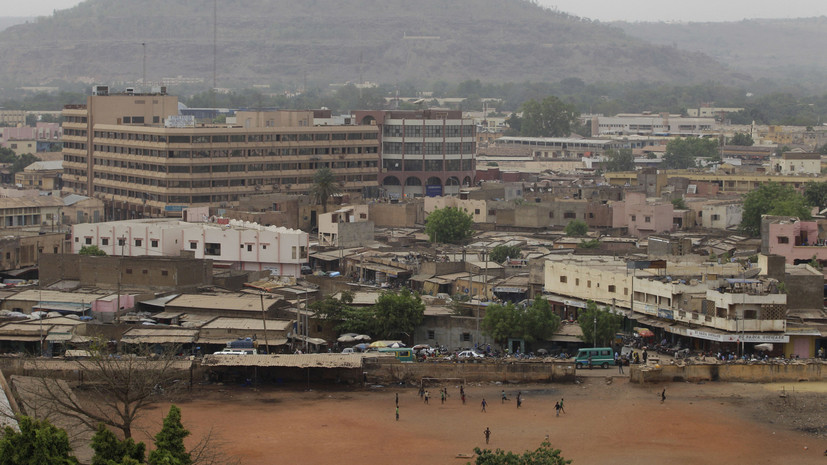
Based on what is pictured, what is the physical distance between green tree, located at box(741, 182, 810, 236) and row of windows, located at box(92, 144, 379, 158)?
26.9 m

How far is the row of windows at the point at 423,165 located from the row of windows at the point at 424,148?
0.57m

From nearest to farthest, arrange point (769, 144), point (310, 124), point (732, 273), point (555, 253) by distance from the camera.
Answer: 1. point (732, 273)
2. point (555, 253)
3. point (310, 124)
4. point (769, 144)

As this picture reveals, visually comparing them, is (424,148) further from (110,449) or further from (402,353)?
(110,449)

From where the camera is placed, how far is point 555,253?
61.2 meters

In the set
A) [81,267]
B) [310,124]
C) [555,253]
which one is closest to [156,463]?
[81,267]

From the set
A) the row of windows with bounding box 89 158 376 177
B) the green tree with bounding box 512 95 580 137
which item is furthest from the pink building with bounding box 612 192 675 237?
the green tree with bounding box 512 95 580 137

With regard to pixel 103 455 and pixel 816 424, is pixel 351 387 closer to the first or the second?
pixel 816 424

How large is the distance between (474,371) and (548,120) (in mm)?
118482

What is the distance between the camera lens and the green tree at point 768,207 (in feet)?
229

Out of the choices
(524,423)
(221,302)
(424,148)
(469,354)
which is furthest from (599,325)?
(424,148)

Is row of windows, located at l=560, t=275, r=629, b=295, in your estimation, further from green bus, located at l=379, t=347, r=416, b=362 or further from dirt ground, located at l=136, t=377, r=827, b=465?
green bus, located at l=379, t=347, r=416, b=362

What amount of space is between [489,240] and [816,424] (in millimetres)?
29626

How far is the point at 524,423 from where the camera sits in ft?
130

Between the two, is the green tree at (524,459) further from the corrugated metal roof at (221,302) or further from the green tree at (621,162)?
the green tree at (621,162)
